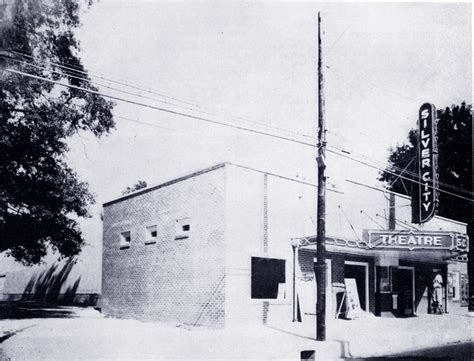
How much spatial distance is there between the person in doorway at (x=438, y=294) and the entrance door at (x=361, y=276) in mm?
5425

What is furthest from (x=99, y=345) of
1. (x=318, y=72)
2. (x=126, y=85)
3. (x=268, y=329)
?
(x=318, y=72)

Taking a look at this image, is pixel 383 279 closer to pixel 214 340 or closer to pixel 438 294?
pixel 438 294

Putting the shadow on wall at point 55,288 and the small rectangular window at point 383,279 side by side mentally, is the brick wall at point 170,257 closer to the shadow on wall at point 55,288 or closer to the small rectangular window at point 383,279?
the small rectangular window at point 383,279

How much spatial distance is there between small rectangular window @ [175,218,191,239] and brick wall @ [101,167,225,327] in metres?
0.16

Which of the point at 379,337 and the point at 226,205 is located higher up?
the point at 226,205

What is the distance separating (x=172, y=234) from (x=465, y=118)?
84.7ft

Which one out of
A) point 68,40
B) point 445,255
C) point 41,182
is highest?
point 68,40

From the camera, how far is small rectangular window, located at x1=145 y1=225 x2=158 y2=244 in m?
20.3

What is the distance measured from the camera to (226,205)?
16609mm

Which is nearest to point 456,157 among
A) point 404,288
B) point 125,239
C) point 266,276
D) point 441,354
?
point 404,288

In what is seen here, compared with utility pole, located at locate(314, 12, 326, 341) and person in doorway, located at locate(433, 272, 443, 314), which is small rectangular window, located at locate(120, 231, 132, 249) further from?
person in doorway, located at locate(433, 272, 443, 314)

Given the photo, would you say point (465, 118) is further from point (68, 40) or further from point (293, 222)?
point (68, 40)

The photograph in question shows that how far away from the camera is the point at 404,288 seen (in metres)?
23.8

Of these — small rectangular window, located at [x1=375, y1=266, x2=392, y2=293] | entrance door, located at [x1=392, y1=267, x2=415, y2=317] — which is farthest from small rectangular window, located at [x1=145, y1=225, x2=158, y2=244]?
entrance door, located at [x1=392, y1=267, x2=415, y2=317]
